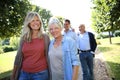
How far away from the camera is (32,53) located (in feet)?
17.5

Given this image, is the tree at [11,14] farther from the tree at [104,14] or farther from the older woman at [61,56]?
the older woman at [61,56]

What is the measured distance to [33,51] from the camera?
5.33 metres

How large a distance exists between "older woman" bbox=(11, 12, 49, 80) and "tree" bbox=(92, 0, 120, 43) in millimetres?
13819

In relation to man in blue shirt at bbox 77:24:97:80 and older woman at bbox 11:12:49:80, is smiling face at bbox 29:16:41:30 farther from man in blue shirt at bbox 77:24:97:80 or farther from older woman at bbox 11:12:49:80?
man in blue shirt at bbox 77:24:97:80

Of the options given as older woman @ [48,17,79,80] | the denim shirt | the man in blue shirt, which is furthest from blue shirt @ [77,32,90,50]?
the denim shirt

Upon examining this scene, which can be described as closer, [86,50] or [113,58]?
[86,50]

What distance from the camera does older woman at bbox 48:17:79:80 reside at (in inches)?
190

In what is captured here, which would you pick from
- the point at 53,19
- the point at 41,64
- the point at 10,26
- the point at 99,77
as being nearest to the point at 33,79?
the point at 41,64

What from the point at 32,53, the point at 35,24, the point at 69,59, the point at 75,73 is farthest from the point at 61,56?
the point at 35,24

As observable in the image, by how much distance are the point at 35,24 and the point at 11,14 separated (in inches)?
478

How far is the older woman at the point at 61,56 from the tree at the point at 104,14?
46.4 feet

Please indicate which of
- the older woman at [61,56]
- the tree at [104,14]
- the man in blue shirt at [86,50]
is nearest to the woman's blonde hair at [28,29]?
the older woman at [61,56]

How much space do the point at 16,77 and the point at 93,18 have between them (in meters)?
33.9

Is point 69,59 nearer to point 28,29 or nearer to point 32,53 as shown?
point 32,53
